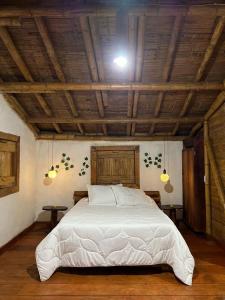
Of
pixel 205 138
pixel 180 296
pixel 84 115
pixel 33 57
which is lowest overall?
pixel 180 296

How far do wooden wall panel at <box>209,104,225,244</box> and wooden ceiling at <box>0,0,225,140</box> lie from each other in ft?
0.91

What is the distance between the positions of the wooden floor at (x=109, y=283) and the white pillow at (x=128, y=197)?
4.18 feet

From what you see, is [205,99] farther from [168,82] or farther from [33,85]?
[33,85]

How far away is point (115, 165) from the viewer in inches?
215

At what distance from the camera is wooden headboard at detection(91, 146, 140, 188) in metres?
5.41

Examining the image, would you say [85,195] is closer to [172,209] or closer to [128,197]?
[128,197]

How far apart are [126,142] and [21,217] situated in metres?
2.58

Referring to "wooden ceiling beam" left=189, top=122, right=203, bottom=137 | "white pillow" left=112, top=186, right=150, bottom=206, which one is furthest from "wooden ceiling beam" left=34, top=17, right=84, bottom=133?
"wooden ceiling beam" left=189, top=122, right=203, bottom=137

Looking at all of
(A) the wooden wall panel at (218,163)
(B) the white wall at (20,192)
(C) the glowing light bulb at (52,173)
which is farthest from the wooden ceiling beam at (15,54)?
(A) the wooden wall panel at (218,163)

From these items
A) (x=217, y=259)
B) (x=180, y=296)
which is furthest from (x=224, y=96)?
(x=180, y=296)

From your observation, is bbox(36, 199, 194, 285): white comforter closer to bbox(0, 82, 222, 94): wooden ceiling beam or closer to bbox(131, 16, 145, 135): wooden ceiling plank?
bbox(0, 82, 222, 94): wooden ceiling beam

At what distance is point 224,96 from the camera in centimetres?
371

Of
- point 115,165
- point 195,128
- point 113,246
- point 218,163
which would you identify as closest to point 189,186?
point 218,163

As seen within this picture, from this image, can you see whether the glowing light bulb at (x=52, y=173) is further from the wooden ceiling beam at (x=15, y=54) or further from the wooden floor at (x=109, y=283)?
the wooden floor at (x=109, y=283)
